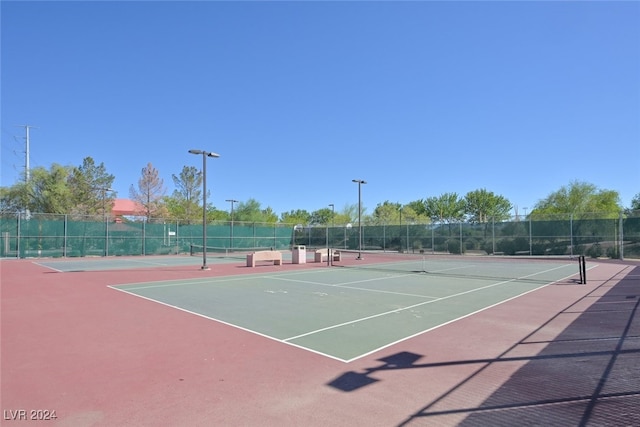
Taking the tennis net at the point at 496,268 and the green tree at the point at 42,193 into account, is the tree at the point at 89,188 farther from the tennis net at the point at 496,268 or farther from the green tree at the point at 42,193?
the tennis net at the point at 496,268

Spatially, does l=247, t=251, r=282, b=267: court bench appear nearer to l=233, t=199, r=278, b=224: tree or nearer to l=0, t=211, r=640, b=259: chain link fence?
l=0, t=211, r=640, b=259: chain link fence

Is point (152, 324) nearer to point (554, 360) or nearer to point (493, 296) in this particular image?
point (554, 360)

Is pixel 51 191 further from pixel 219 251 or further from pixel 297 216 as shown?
pixel 297 216

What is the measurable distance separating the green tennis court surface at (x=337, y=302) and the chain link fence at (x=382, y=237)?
16.0 metres

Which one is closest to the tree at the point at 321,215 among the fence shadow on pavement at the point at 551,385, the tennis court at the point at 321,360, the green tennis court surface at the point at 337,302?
the green tennis court surface at the point at 337,302

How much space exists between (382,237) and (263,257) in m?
20.4

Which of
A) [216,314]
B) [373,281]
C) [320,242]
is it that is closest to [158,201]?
[320,242]

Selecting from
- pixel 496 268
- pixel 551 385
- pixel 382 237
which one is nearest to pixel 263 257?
pixel 496 268

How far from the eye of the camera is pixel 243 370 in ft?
17.0

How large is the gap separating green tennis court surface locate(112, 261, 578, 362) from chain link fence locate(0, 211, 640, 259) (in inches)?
628

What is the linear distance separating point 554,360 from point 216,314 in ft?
21.3

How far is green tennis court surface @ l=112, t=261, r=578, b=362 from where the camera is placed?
689cm

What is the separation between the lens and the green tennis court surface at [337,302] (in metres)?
6.89

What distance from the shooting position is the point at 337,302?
1036cm
